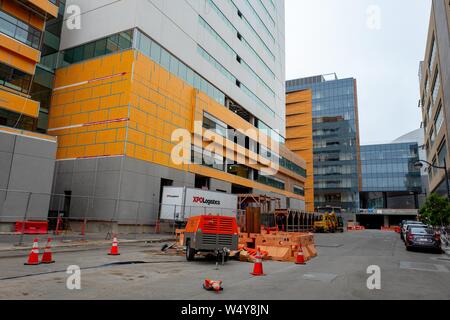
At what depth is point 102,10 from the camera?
3000 cm

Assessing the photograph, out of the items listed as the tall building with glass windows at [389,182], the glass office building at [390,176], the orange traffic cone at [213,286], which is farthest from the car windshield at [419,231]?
the glass office building at [390,176]

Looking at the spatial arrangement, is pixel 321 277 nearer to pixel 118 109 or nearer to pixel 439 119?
pixel 118 109

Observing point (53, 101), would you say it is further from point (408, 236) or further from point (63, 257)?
point (408, 236)

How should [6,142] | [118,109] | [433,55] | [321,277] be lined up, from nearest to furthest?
[321,277] < [6,142] < [118,109] < [433,55]

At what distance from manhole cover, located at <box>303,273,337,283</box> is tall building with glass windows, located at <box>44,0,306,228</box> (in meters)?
15.8

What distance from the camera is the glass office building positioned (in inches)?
4259

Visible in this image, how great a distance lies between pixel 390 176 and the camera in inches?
4382

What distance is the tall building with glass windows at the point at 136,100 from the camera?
26469 mm

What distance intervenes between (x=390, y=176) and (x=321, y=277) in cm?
11463

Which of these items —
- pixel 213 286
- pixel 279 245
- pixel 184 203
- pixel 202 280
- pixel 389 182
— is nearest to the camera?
pixel 213 286

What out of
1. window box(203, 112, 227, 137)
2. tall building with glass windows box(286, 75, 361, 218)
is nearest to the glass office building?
tall building with glass windows box(286, 75, 361, 218)

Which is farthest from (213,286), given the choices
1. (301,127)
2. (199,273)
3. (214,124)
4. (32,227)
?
(301,127)

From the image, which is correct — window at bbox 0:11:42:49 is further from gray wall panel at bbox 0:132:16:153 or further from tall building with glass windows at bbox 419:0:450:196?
tall building with glass windows at bbox 419:0:450:196
